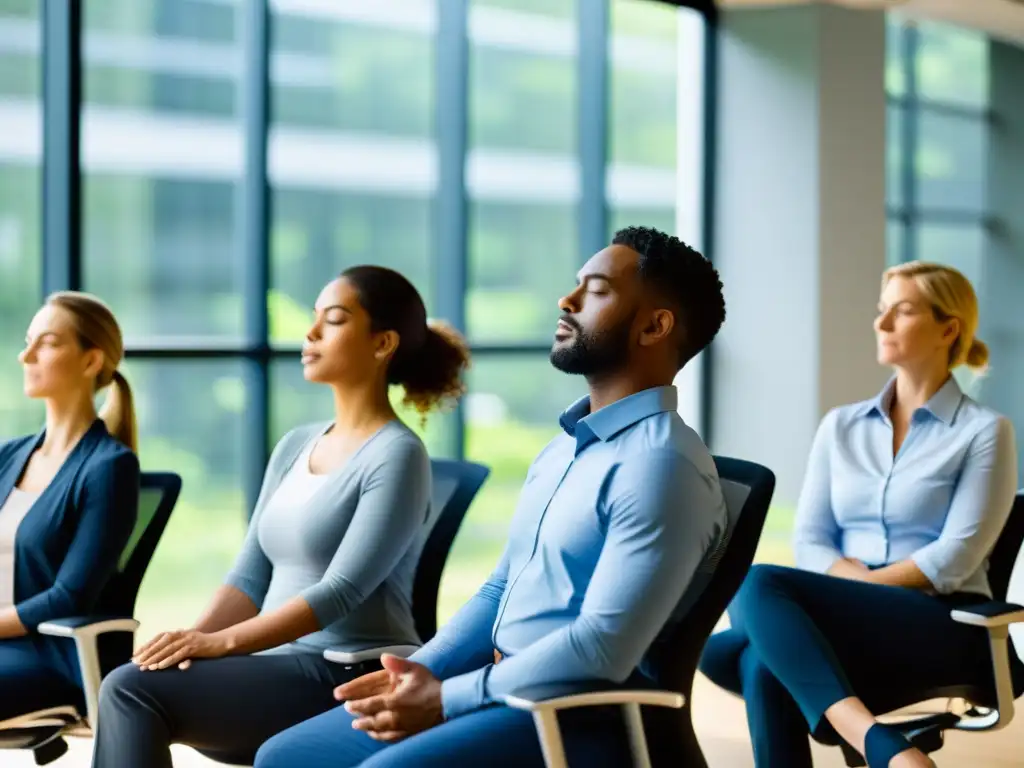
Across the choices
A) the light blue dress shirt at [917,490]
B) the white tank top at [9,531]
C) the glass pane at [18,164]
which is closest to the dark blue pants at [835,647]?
the light blue dress shirt at [917,490]

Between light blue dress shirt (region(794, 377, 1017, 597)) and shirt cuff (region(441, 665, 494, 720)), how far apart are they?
130 cm

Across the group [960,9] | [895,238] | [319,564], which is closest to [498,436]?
[960,9]

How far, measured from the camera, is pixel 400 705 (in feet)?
7.12

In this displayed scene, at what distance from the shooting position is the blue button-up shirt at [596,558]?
6.61 ft

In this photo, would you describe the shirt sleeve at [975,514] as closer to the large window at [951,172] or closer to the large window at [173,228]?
the large window at [173,228]

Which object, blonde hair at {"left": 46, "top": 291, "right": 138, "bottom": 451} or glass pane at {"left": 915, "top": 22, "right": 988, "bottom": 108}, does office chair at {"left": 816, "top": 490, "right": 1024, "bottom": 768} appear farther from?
glass pane at {"left": 915, "top": 22, "right": 988, "bottom": 108}

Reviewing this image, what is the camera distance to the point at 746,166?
709cm

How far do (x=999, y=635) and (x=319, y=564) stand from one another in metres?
1.39

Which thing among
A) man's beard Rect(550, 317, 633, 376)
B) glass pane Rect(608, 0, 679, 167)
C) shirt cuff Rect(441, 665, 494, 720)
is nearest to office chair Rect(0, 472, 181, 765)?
shirt cuff Rect(441, 665, 494, 720)

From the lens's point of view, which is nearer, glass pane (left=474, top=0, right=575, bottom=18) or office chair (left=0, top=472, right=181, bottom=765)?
office chair (left=0, top=472, right=181, bottom=765)

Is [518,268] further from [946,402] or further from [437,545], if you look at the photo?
[437,545]

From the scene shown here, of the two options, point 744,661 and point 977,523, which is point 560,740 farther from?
point 977,523

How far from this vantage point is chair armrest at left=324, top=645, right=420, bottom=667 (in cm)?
248

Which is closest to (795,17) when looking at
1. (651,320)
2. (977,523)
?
(977,523)
